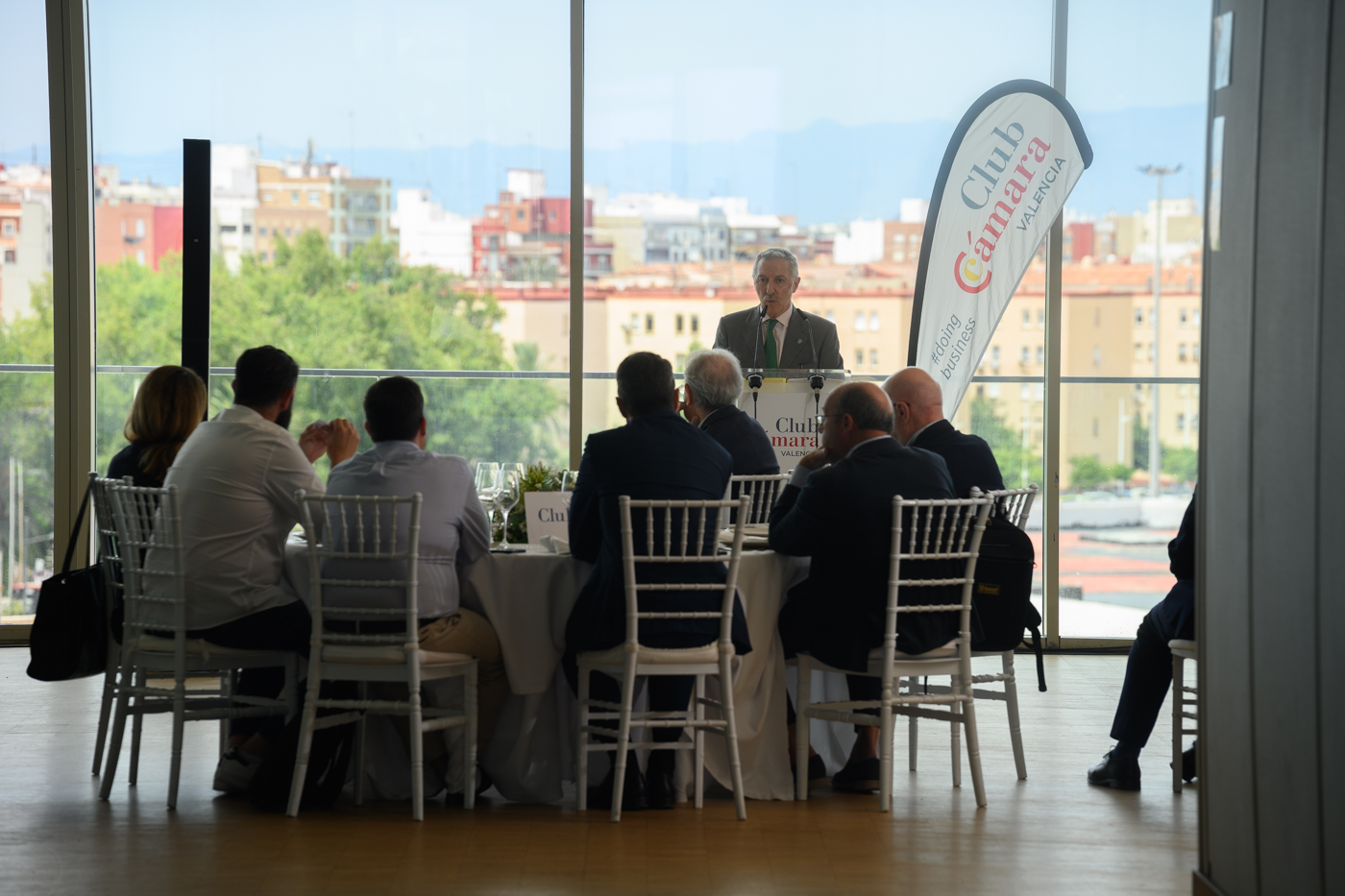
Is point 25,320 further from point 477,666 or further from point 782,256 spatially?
point 477,666

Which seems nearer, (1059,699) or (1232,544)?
(1232,544)

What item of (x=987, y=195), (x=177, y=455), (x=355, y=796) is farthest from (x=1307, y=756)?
(x=987, y=195)

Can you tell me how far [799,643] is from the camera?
152 inches

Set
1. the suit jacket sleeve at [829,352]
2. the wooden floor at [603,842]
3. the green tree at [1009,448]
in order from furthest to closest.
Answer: the green tree at [1009,448] < the suit jacket sleeve at [829,352] < the wooden floor at [603,842]

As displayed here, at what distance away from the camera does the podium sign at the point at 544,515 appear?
410 cm

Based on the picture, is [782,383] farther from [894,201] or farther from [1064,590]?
[1064,590]

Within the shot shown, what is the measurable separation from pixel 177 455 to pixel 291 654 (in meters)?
0.76

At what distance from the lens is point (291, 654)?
384 cm

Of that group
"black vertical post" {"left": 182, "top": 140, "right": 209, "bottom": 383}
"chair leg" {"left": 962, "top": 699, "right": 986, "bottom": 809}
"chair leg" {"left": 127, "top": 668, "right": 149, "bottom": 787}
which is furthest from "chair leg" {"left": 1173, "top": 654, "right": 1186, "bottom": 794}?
"black vertical post" {"left": 182, "top": 140, "right": 209, "bottom": 383}

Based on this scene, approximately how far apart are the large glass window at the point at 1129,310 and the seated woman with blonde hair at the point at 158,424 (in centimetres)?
475

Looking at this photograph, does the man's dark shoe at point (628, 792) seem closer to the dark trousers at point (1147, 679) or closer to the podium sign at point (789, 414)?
the dark trousers at point (1147, 679)

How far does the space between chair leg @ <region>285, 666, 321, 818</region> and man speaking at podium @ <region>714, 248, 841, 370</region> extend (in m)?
3.04

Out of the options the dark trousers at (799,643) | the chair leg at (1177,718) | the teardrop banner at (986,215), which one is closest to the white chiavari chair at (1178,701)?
the chair leg at (1177,718)

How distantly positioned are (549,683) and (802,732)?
829 mm
